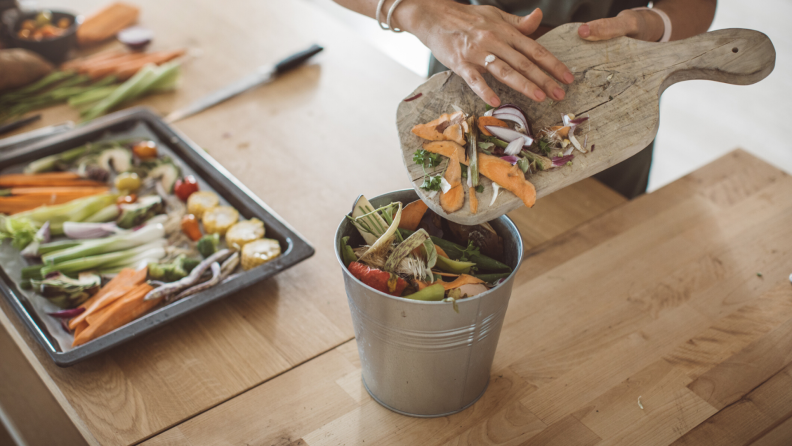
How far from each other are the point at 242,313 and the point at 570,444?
71cm

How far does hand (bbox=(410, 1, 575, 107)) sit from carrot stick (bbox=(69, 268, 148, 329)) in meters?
0.81

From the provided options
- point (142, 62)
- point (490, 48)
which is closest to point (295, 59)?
point (142, 62)

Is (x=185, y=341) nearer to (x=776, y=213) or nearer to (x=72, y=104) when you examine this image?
(x=72, y=104)

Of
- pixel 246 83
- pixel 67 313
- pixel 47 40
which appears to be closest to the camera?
pixel 67 313

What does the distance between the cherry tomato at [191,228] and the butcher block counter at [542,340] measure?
21cm

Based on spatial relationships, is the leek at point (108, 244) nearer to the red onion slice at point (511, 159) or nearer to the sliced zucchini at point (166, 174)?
the sliced zucchini at point (166, 174)

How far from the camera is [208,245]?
137 cm

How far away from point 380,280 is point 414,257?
74 millimetres

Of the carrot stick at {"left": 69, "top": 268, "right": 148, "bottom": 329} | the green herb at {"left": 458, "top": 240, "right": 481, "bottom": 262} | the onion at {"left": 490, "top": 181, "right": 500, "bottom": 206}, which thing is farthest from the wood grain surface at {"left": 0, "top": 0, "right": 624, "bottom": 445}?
the onion at {"left": 490, "top": 181, "right": 500, "bottom": 206}

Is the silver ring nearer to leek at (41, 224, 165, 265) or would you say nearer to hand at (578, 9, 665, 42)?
hand at (578, 9, 665, 42)

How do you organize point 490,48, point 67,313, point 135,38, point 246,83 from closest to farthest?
point 490,48, point 67,313, point 246,83, point 135,38

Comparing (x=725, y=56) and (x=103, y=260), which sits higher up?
(x=725, y=56)

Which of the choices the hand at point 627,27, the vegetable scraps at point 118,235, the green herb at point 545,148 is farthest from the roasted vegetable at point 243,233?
the hand at point 627,27

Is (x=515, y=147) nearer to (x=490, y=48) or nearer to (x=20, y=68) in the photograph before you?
(x=490, y=48)
